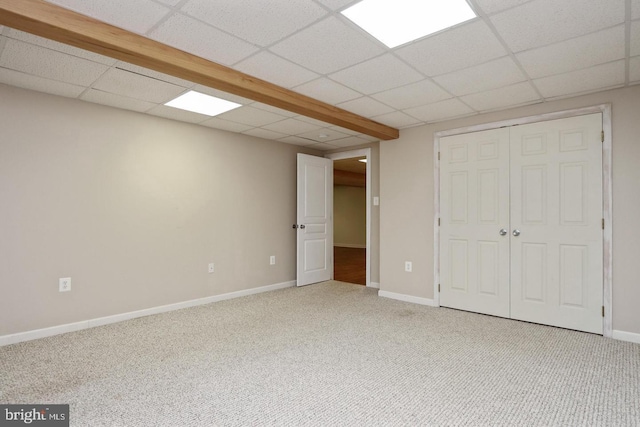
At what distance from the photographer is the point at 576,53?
242cm

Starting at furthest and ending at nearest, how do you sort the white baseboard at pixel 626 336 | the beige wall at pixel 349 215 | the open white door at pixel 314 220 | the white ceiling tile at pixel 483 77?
1. the beige wall at pixel 349 215
2. the open white door at pixel 314 220
3. the white baseboard at pixel 626 336
4. the white ceiling tile at pixel 483 77

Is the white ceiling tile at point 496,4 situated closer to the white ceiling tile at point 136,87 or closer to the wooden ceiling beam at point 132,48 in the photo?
the wooden ceiling beam at point 132,48

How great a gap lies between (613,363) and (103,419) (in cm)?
345

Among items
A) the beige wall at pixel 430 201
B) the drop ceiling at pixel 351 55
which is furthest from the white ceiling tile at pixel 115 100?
the beige wall at pixel 430 201

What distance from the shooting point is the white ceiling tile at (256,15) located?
1882mm

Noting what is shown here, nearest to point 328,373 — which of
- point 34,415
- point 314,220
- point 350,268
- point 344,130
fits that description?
point 34,415

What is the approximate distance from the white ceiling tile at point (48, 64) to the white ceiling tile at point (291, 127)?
6.44 feet

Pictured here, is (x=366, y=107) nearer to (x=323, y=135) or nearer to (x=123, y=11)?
(x=323, y=135)

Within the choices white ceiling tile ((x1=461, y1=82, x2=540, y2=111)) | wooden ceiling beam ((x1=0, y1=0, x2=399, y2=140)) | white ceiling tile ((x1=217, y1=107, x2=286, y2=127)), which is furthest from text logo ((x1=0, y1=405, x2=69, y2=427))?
white ceiling tile ((x1=461, y1=82, x2=540, y2=111))

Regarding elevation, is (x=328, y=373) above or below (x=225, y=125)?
below

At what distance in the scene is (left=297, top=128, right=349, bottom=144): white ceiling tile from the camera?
458cm

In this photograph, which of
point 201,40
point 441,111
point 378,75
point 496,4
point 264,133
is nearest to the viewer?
point 496,4

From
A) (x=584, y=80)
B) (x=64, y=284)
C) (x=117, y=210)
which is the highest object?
(x=584, y=80)

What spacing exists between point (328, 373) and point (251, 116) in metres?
2.84
